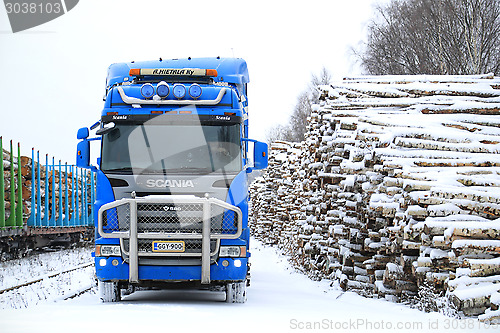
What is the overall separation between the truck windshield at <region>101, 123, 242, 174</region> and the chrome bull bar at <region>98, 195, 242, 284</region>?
1.75ft

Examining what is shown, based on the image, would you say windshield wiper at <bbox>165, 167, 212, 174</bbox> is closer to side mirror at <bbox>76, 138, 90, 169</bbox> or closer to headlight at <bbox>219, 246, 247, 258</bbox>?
headlight at <bbox>219, 246, 247, 258</bbox>

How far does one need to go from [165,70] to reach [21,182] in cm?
1004

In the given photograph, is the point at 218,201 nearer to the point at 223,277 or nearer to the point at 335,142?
the point at 223,277

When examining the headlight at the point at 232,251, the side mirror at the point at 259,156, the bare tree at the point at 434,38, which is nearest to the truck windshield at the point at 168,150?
the side mirror at the point at 259,156

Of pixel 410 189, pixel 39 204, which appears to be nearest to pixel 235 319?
pixel 410 189

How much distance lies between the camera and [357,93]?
46.0ft

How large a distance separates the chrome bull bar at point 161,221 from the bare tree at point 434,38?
899 inches

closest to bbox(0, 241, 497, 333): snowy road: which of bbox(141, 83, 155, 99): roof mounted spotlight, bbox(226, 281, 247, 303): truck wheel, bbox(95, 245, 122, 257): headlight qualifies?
bbox(226, 281, 247, 303): truck wheel

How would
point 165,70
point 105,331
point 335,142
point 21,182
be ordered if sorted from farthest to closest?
point 21,182, point 335,142, point 165,70, point 105,331

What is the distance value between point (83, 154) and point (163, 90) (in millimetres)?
1581

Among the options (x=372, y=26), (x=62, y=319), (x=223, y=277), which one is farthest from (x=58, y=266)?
(x=372, y=26)

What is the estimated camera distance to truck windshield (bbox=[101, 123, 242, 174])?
9.23 meters

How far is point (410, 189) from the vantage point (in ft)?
28.9

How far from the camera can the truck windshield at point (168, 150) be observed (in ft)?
30.3
